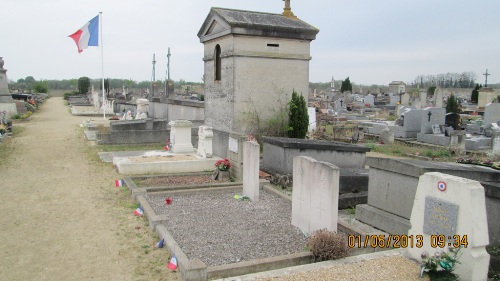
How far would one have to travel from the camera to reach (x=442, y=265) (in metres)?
4.08

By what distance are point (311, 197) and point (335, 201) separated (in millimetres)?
539

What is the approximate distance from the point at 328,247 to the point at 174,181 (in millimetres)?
5285

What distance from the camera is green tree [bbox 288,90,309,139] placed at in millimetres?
11039

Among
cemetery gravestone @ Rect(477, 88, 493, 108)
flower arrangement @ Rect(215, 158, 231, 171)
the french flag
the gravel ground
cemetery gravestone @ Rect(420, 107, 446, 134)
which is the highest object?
the french flag

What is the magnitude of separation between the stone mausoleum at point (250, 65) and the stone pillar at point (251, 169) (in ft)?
7.87

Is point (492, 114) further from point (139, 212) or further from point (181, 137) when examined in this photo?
point (139, 212)

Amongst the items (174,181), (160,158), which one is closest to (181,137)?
(160,158)

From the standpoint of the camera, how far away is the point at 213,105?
1190 cm

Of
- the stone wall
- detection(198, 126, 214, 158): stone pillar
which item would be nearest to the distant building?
detection(198, 126, 214, 158): stone pillar

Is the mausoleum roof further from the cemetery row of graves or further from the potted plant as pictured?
the potted plant

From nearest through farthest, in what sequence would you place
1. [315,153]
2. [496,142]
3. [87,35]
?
[315,153], [496,142], [87,35]

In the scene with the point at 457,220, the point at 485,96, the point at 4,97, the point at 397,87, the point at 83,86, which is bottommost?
the point at 457,220

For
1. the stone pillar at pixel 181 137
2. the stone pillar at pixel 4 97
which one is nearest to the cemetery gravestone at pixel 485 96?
the stone pillar at pixel 181 137

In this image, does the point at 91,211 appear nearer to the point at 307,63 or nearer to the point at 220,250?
the point at 220,250
